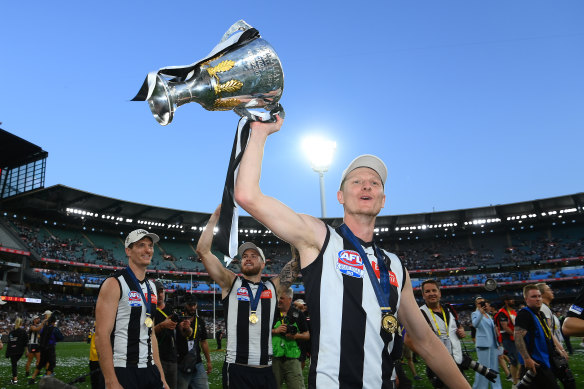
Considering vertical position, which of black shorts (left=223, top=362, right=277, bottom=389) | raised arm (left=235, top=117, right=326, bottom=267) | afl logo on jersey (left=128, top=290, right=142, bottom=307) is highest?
raised arm (left=235, top=117, right=326, bottom=267)

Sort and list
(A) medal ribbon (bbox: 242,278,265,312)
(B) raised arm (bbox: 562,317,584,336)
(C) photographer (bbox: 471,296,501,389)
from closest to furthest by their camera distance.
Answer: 1. (B) raised arm (bbox: 562,317,584,336)
2. (A) medal ribbon (bbox: 242,278,265,312)
3. (C) photographer (bbox: 471,296,501,389)

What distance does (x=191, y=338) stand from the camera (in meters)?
7.43

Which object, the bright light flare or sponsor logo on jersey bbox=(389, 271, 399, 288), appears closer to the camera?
sponsor logo on jersey bbox=(389, 271, 399, 288)

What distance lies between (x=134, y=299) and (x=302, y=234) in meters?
2.62

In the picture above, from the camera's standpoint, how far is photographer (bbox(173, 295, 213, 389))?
6.96 m

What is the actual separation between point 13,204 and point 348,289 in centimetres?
5549

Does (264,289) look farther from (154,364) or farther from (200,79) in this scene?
(200,79)

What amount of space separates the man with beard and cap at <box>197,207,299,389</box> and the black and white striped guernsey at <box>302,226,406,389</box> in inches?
85.1

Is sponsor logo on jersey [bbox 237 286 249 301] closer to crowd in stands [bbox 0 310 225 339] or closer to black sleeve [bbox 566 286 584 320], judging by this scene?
black sleeve [bbox 566 286 584 320]

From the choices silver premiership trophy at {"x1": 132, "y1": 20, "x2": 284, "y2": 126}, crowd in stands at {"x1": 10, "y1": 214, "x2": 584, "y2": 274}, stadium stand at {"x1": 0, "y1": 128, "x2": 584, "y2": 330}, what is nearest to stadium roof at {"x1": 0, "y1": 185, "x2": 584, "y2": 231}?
stadium stand at {"x1": 0, "y1": 128, "x2": 584, "y2": 330}

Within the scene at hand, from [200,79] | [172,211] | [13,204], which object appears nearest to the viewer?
[200,79]

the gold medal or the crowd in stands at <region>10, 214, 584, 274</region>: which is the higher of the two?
the crowd in stands at <region>10, 214, 584, 274</region>

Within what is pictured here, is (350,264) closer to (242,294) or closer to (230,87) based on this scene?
(230,87)

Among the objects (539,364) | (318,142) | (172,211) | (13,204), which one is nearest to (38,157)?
(13,204)
